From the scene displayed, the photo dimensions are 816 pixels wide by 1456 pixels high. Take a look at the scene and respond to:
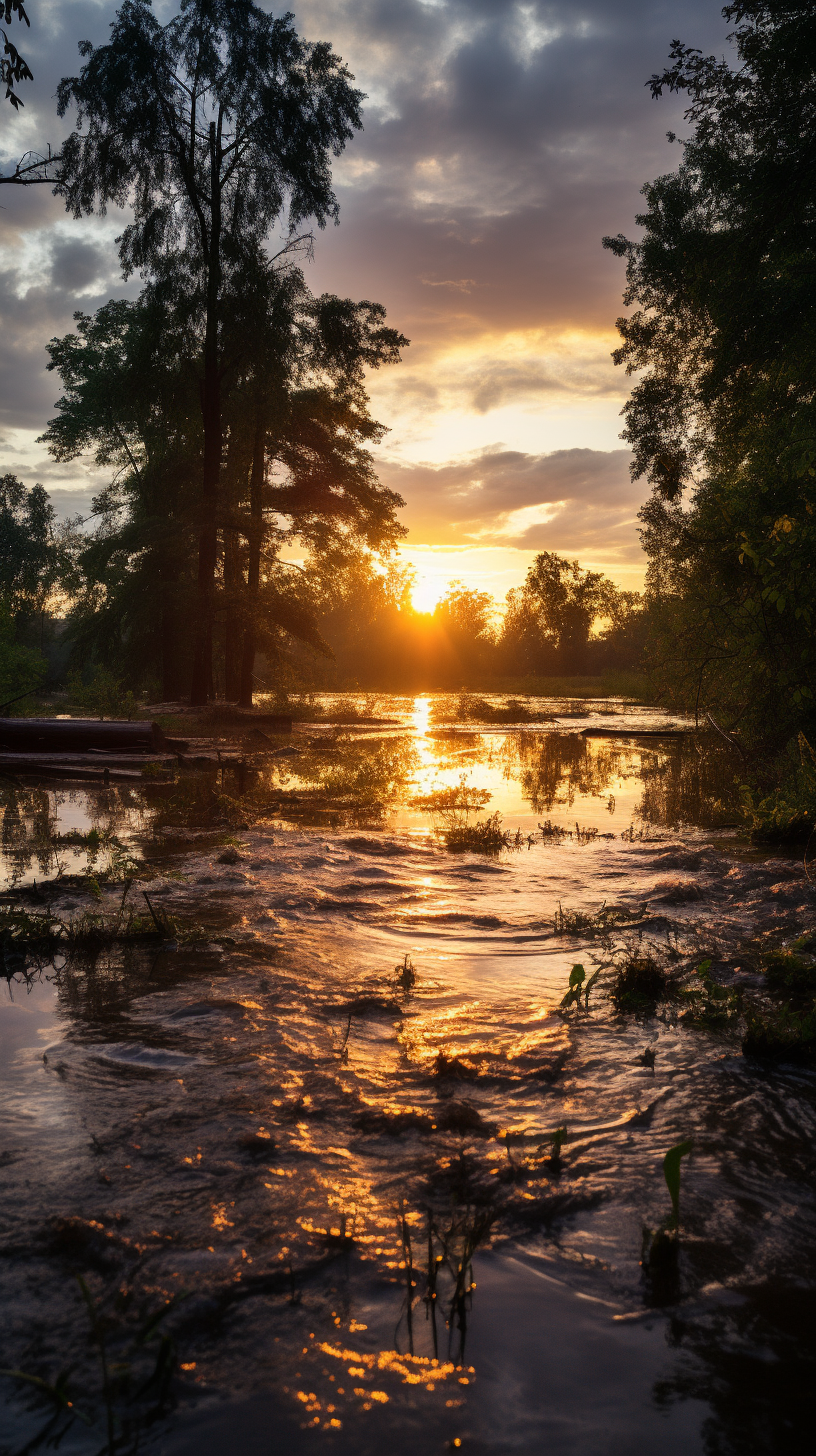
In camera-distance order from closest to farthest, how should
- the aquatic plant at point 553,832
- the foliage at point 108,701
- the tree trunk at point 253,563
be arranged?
the aquatic plant at point 553,832, the foliage at point 108,701, the tree trunk at point 253,563

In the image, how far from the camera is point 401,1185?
2.91 m

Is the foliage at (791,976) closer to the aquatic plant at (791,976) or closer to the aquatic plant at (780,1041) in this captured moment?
the aquatic plant at (791,976)

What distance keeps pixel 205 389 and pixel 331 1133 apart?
22.2 m

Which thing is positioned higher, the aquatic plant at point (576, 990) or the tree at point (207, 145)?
the tree at point (207, 145)

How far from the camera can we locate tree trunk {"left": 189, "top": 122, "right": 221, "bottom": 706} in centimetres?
2120

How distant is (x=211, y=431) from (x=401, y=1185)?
21.9m

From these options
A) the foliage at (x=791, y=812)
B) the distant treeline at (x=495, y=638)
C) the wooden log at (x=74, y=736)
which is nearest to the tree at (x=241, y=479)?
the wooden log at (x=74, y=736)

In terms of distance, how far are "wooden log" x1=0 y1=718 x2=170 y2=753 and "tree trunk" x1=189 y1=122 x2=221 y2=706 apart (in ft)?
23.0

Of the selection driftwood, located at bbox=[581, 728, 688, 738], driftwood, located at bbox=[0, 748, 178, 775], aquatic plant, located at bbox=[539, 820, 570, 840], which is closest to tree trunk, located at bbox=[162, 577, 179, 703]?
driftwood, located at bbox=[0, 748, 178, 775]

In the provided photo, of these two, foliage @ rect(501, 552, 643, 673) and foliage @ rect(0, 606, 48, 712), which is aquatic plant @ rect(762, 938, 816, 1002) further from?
foliage @ rect(501, 552, 643, 673)

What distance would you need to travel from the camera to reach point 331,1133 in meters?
3.22

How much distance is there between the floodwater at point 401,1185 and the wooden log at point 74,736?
866 centimetres

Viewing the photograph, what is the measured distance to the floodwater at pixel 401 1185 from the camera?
81.4 inches

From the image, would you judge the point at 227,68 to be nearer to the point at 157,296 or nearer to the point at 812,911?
the point at 157,296
